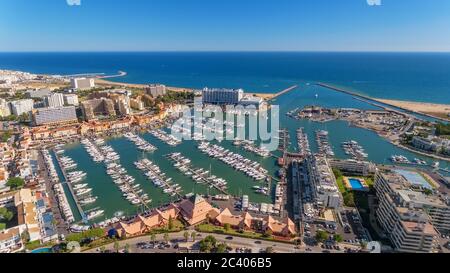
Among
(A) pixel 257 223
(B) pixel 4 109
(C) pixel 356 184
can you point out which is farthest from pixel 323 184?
(B) pixel 4 109

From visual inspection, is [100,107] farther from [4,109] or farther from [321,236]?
[321,236]

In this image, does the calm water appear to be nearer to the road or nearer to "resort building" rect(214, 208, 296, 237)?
"resort building" rect(214, 208, 296, 237)

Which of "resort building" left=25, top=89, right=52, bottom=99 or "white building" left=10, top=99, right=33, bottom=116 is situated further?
"resort building" left=25, top=89, right=52, bottom=99

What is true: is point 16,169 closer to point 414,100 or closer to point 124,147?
point 124,147

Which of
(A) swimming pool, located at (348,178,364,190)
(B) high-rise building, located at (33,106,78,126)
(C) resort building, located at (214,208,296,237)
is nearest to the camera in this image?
(C) resort building, located at (214,208,296,237)

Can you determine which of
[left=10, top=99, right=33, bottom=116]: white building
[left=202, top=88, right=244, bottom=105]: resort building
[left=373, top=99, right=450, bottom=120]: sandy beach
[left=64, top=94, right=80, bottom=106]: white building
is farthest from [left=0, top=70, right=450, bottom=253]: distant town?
[left=202, top=88, right=244, bottom=105]: resort building
